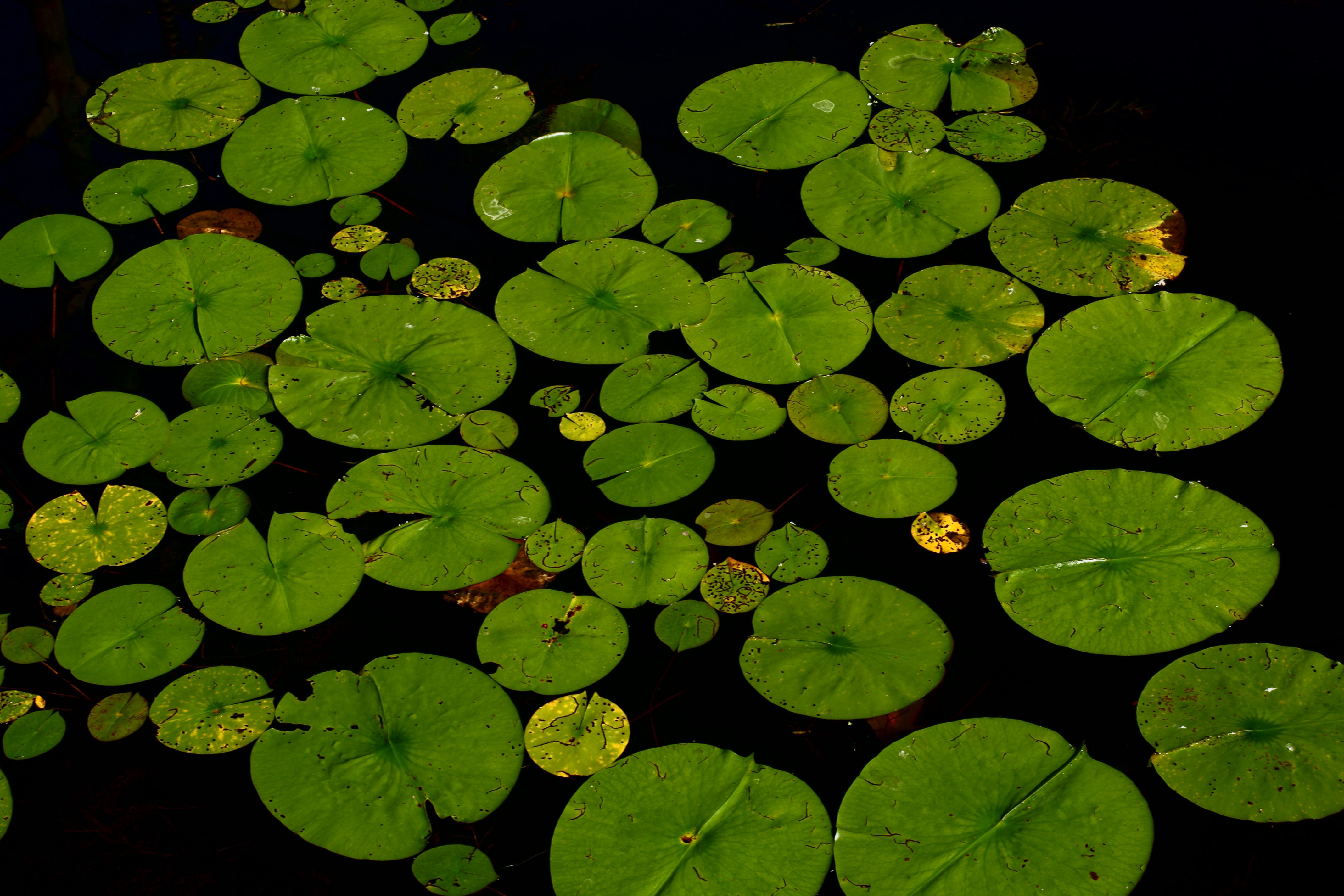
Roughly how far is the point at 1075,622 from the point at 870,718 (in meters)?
0.46

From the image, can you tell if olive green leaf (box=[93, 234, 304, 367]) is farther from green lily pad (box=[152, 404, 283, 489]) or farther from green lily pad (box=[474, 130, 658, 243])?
green lily pad (box=[474, 130, 658, 243])

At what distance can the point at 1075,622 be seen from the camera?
1.76 m

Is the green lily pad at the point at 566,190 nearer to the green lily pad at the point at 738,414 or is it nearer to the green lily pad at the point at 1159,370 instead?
the green lily pad at the point at 738,414

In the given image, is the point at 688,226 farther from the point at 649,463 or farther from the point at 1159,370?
the point at 1159,370

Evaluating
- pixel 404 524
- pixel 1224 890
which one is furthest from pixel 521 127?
pixel 1224 890

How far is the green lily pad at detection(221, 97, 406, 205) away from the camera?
258 cm

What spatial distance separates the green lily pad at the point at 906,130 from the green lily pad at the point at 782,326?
0.55 m

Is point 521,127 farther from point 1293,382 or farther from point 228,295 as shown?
point 1293,382

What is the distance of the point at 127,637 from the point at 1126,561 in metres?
2.06

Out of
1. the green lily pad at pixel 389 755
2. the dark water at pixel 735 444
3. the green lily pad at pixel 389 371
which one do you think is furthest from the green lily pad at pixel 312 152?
the green lily pad at pixel 389 755

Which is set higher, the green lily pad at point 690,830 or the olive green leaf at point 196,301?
the olive green leaf at point 196,301

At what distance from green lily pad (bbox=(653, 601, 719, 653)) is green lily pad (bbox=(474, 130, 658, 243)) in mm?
1101

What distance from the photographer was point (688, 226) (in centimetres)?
243

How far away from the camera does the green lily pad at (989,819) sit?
147cm
